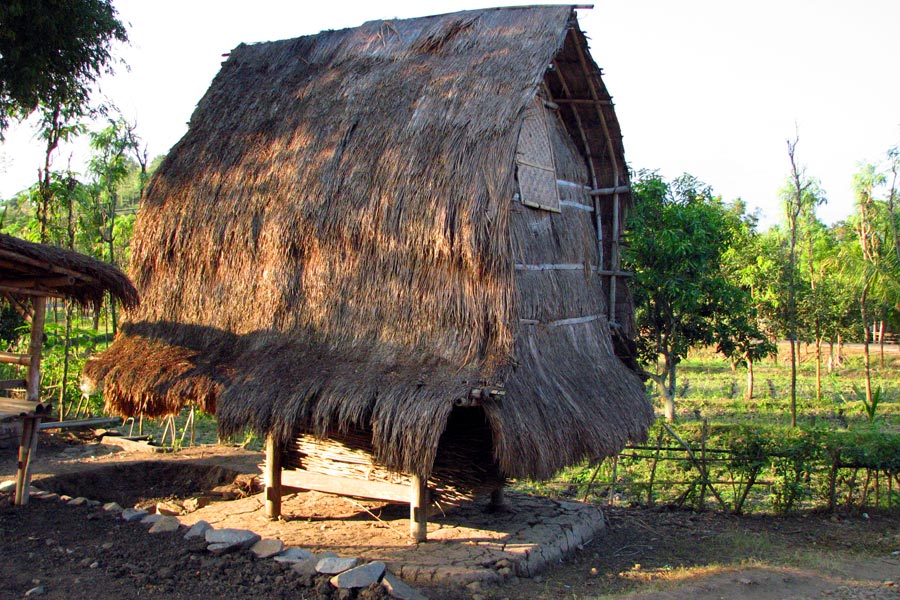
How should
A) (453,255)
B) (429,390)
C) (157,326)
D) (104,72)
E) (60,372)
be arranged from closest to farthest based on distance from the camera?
(429,390) < (453,255) < (157,326) < (104,72) < (60,372)

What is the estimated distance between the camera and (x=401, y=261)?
762 centimetres

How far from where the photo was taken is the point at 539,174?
8.64 m

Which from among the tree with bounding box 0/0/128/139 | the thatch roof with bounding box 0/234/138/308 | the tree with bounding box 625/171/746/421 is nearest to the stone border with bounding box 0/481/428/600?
the thatch roof with bounding box 0/234/138/308

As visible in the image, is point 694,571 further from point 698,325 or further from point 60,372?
point 60,372

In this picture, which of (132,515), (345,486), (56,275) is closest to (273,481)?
(345,486)

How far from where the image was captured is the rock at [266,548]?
6551mm

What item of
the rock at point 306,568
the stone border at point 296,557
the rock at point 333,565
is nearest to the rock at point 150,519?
the stone border at point 296,557

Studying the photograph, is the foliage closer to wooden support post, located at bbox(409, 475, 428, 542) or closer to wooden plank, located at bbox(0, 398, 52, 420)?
wooden support post, located at bbox(409, 475, 428, 542)

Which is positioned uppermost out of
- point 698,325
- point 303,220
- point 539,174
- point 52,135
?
point 52,135

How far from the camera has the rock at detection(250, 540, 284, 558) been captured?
655 centimetres

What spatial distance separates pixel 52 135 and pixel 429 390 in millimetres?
10532

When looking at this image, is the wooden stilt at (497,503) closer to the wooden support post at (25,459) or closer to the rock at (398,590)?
the rock at (398,590)

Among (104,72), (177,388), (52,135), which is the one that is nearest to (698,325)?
(177,388)

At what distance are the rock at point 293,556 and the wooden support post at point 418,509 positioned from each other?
4.16 feet
